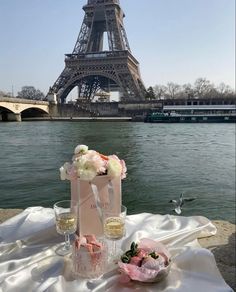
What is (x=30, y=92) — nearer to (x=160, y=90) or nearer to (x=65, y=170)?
(x=160, y=90)

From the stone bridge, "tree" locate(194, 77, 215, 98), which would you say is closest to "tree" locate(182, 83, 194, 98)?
"tree" locate(194, 77, 215, 98)

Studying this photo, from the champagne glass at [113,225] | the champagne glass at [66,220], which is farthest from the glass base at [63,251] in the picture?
the champagne glass at [113,225]

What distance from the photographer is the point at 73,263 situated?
1.22 m

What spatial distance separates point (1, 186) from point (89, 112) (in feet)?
99.1

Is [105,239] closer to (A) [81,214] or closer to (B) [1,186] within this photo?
(A) [81,214]

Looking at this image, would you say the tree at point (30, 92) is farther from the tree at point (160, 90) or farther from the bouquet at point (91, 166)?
the bouquet at point (91, 166)

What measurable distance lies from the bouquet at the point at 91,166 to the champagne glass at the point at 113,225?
0.44 feet

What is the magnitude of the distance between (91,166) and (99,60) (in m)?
35.7

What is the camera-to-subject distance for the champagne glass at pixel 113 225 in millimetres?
1246

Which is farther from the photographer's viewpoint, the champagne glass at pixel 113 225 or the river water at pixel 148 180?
the river water at pixel 148 180

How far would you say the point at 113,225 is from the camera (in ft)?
4.09

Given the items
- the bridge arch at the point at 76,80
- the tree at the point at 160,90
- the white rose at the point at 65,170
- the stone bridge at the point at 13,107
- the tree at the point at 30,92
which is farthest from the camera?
→ the tree at the point at 160,90

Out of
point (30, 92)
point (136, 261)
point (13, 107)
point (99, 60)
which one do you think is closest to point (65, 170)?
point (136, 261)

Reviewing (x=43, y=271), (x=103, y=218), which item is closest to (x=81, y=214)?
(x=103, y=218)
